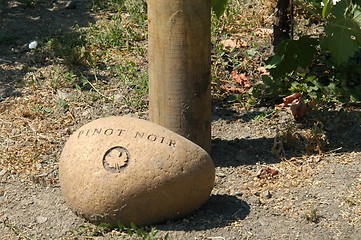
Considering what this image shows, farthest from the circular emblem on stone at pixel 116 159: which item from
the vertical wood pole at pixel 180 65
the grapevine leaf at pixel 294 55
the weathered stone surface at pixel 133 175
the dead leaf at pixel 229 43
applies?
the dead leaf at pixel 229 43

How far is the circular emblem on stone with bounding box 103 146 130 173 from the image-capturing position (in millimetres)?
4598

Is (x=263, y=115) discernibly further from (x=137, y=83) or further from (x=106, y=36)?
Result: (x=106, y=36)

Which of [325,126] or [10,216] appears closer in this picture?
[10,216]

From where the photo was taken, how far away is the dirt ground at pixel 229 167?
4.72 meters

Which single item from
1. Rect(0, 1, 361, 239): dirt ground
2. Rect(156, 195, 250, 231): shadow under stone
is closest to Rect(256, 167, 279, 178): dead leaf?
Rect(0, 1, 361, 239): dirt ground

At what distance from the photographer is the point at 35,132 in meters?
6.03

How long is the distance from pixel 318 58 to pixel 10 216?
2.96m

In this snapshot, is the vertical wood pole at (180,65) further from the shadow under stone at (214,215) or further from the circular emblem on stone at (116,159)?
the circular emblem on stone at (116,159)

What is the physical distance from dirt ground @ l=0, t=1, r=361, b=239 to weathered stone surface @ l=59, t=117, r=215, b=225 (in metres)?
0.12

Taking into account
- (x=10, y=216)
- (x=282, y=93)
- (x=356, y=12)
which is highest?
(x=356, y=12)

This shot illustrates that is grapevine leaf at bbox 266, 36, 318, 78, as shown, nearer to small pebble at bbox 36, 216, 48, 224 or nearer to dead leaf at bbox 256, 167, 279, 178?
dead leaf at bbox 256, 167, 279, 178

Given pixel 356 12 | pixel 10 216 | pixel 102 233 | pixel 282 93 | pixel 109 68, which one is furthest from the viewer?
pixel 109 68

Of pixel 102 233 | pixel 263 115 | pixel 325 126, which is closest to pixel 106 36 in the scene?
pixel 263 115

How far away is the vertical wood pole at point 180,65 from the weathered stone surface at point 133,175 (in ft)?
1.61
